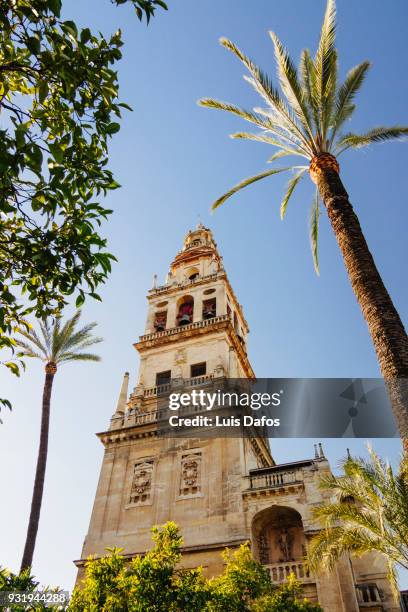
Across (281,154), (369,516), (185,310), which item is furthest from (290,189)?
(185,310)

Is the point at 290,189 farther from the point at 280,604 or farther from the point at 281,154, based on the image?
the point at 280,604

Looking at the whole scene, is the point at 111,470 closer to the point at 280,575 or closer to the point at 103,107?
the point at 280,575

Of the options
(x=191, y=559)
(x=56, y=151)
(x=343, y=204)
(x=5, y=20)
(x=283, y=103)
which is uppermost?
(x=283, y=103)

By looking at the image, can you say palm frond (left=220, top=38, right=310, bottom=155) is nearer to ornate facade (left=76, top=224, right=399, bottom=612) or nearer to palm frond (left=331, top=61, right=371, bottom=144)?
palm frond (left=331, top=61, right=371, bottom=144)

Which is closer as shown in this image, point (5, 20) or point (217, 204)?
point (5, 20)

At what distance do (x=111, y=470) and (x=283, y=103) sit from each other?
61.9 feet

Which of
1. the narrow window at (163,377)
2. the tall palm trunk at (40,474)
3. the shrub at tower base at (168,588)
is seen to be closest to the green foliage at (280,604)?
the shrub at tower base at (168,588)

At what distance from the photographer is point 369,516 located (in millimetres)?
11359

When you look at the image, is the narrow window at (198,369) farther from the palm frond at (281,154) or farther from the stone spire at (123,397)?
the palm frond at (281,154)

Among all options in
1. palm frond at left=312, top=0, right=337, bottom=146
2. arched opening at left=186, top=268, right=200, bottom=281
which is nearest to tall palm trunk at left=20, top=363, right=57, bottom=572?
arched opening at left=186, top=268, right=200, bottom=281

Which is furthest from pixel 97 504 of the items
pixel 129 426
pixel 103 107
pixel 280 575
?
pixel 103 107

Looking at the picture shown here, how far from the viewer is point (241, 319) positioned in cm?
3631

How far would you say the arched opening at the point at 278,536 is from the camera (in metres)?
20.0

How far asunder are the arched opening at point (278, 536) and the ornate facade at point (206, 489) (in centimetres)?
4
